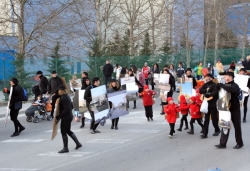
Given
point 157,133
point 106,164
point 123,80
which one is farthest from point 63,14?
point 106,164

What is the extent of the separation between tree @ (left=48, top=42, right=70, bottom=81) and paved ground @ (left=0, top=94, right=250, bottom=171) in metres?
10.6

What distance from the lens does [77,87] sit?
51.8ft

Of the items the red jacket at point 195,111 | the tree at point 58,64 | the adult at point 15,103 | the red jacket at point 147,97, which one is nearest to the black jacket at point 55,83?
Result: the adult at point 15,103

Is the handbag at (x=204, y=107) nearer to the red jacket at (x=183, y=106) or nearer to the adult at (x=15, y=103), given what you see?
the red jacket at (x=183, y=106)

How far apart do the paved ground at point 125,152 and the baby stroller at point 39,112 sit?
161 cm

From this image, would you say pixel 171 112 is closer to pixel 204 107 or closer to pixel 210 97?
pixel 204 107

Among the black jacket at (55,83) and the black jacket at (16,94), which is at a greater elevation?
the black jacket at (55,83)

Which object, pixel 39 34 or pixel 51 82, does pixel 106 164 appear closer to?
pixel 51 82

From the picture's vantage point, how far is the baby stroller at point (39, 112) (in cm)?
1466

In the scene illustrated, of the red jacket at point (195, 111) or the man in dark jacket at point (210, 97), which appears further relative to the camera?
the red jacket at point (195, 111)

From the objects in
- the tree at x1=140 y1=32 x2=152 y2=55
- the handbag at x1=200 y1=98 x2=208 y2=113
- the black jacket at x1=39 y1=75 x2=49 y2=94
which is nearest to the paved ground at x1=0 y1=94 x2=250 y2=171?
the handbag at x1=200 y1=98 x2=208 y2=113

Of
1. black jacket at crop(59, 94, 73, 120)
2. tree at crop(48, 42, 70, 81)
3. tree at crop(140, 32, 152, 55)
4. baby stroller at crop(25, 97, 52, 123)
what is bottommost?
baby stroller at crop(25, 97, 52, 123)

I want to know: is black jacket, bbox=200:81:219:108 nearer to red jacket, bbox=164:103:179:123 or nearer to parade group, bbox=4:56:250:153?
parade group, bbox=4:56:250:153

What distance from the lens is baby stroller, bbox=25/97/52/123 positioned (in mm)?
14664
